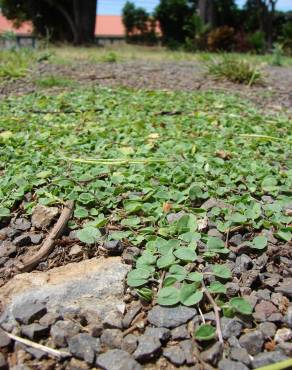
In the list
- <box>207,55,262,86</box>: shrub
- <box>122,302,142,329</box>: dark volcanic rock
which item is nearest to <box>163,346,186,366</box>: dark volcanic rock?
<box>122,302,142,329</box>: dark volcanic rock

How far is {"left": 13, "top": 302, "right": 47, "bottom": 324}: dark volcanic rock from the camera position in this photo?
1250mm

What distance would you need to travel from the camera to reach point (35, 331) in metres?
1.20

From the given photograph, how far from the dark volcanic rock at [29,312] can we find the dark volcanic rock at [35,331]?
1.2 inches

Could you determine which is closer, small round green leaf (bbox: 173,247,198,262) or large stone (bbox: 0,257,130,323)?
large stone (bbox: 0,257,130,323)

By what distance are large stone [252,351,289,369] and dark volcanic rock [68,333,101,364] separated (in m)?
0.38

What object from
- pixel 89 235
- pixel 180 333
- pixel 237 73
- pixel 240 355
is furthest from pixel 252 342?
pixel 237 73

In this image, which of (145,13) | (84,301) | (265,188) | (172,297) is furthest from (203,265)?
(145,13)

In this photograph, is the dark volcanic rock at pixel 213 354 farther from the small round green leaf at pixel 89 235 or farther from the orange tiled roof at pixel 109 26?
the orange tiled roof at pixel 109 26

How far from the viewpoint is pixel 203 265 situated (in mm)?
1447

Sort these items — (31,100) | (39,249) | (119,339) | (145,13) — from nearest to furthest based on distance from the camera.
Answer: (119,339) → (39,249) → (31,100) → (145,13)

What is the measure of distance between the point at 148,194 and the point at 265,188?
0.50 m

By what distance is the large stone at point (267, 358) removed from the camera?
110 cm

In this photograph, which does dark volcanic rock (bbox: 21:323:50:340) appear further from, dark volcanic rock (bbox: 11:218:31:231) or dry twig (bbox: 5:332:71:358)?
dark volcanic rock (bbox: 11:218:31:231)

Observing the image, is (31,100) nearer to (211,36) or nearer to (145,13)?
(211,36)
